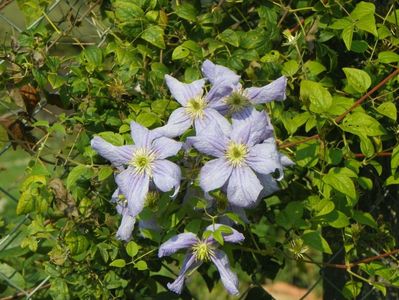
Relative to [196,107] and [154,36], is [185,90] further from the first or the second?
[154,36]

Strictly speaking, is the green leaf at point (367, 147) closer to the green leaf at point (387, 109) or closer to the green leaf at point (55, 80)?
the green leaf at point (387, 109)

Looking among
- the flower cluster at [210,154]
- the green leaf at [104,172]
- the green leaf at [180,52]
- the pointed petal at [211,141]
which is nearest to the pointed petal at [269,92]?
the flower cluster at [210,154]

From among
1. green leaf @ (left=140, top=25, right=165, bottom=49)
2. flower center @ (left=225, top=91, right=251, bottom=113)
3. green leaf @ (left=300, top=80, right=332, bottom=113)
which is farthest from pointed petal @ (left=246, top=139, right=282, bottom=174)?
green leaf @ (left=140, top=25, right=165, bottom=49)

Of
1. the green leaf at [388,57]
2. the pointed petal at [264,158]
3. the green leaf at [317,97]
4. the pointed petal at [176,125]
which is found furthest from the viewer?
the green leaf at [388,57]

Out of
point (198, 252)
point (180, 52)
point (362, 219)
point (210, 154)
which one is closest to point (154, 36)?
point (180, 52)

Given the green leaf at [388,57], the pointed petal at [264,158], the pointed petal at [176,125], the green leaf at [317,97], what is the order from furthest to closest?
the green leaf at [388,57] < the green leaf at [317,97] < the pointed petal at [176,125] < the pointed petal at [264,158]

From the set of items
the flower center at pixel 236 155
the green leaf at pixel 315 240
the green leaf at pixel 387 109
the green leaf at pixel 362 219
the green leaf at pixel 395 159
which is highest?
the flower center at pixel 236 155

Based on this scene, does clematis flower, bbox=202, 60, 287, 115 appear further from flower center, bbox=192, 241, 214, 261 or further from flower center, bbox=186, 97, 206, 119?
flower center, bbox=192, 241, 214, 261
